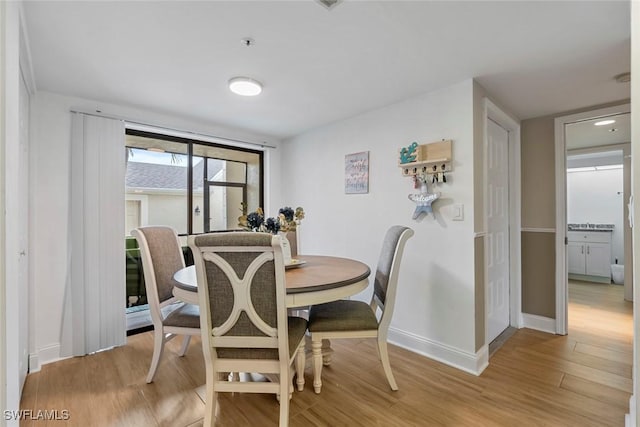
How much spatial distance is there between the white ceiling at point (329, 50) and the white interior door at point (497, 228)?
1.38 ft

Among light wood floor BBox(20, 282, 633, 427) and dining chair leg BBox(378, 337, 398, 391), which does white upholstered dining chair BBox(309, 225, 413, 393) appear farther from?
light wood floor BBox(20, 282, 633, 427)

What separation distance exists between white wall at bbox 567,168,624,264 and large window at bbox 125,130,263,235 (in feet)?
21.0

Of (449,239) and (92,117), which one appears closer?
(449,239)

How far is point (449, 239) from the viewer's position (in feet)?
7.55

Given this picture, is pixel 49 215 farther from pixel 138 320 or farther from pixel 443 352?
pixel 443 352

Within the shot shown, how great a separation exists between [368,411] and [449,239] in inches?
54.0

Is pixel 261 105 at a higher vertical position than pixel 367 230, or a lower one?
higher

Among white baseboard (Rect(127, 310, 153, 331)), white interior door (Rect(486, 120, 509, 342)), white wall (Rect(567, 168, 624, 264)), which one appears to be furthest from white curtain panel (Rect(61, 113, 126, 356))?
white wall (Rect(567, 168, 624, 264))

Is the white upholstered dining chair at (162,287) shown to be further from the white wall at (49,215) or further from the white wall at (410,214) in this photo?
the white wall at (410,214)

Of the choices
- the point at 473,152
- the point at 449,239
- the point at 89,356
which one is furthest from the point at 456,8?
the point at 89,356

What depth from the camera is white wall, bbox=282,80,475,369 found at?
221 centimetres

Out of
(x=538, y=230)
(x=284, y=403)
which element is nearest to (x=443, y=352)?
(x=284, y=403)

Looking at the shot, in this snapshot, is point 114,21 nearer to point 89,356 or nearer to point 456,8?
point 456,8

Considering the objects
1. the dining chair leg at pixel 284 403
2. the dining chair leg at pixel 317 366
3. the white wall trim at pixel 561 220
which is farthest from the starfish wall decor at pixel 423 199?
the dining chair leg at pixel 284 403
